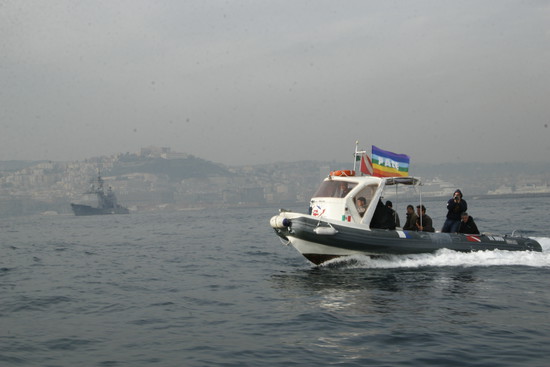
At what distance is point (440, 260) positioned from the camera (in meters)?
17.3

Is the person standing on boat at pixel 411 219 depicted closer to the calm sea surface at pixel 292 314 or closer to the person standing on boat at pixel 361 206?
the calm sea surface at pixel 292 314

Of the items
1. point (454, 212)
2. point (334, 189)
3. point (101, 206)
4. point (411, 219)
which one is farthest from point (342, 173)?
point (101, 206)

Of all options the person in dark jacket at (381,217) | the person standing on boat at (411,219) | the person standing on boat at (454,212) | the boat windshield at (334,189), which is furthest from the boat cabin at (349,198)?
the person standing on boat at (454,212)

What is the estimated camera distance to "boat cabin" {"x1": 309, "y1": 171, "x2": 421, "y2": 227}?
16.9m

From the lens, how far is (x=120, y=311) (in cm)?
1184

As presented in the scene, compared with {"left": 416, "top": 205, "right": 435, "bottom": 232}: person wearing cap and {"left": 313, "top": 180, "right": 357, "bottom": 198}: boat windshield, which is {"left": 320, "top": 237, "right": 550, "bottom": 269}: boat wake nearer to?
{"left": 416, "top": 205, "right": 435, "bottom": 232}: person wearing cap

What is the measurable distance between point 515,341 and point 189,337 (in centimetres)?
518

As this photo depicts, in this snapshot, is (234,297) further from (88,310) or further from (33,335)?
(33,335)

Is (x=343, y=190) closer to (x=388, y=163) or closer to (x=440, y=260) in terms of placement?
(x=388, y=163)

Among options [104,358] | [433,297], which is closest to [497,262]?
[433,297]

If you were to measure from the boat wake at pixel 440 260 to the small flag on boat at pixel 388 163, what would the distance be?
2.75 metres

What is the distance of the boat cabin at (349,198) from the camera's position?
55.6ft

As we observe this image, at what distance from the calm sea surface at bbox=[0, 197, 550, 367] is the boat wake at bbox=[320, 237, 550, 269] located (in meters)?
0.03

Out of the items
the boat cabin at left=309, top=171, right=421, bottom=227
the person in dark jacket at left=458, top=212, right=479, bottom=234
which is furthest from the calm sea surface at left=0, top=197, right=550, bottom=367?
the boat cabin at left=309, top=171, right=421, bottom=227
